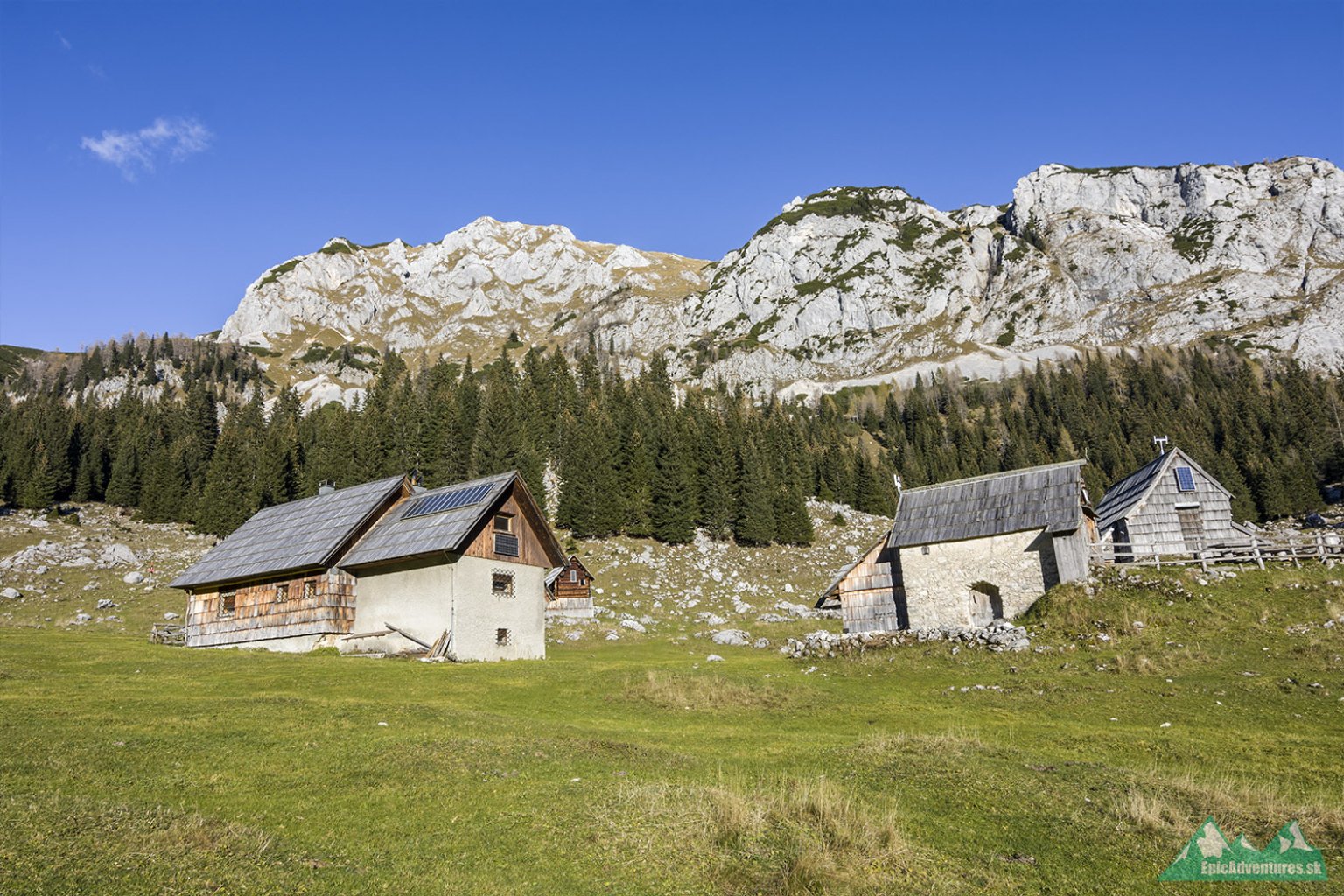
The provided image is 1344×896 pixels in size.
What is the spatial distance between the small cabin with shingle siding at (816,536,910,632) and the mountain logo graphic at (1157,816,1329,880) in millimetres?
32053

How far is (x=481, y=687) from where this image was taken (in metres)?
25.8

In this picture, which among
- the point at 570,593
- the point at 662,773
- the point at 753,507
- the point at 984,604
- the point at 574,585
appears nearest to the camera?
the point at 662,773

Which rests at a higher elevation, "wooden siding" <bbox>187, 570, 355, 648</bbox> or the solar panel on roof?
the solar panel on roof

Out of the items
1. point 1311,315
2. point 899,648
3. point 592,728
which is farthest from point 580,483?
point 1311,315

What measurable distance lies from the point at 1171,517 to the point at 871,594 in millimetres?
25282

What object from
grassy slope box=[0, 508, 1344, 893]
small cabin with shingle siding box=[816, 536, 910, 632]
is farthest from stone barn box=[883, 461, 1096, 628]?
grassy slope box=[0, 508, 1344, 893]

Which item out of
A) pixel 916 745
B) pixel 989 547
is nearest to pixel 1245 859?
pixel 916 745

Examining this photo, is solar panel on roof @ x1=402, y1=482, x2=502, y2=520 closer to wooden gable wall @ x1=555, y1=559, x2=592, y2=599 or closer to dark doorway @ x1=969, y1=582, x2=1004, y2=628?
wooden gable wall @ x1=555, y1=559, x2=592, y2=599

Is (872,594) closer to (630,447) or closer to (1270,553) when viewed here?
(1270,553)

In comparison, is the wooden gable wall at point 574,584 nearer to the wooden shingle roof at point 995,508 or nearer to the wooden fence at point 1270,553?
the wooden shingle roof at point 995,508

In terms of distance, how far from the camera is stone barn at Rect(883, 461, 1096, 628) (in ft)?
124

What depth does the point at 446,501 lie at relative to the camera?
124 feet

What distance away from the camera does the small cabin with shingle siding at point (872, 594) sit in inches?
1684

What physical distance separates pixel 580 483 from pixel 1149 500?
52749mm
